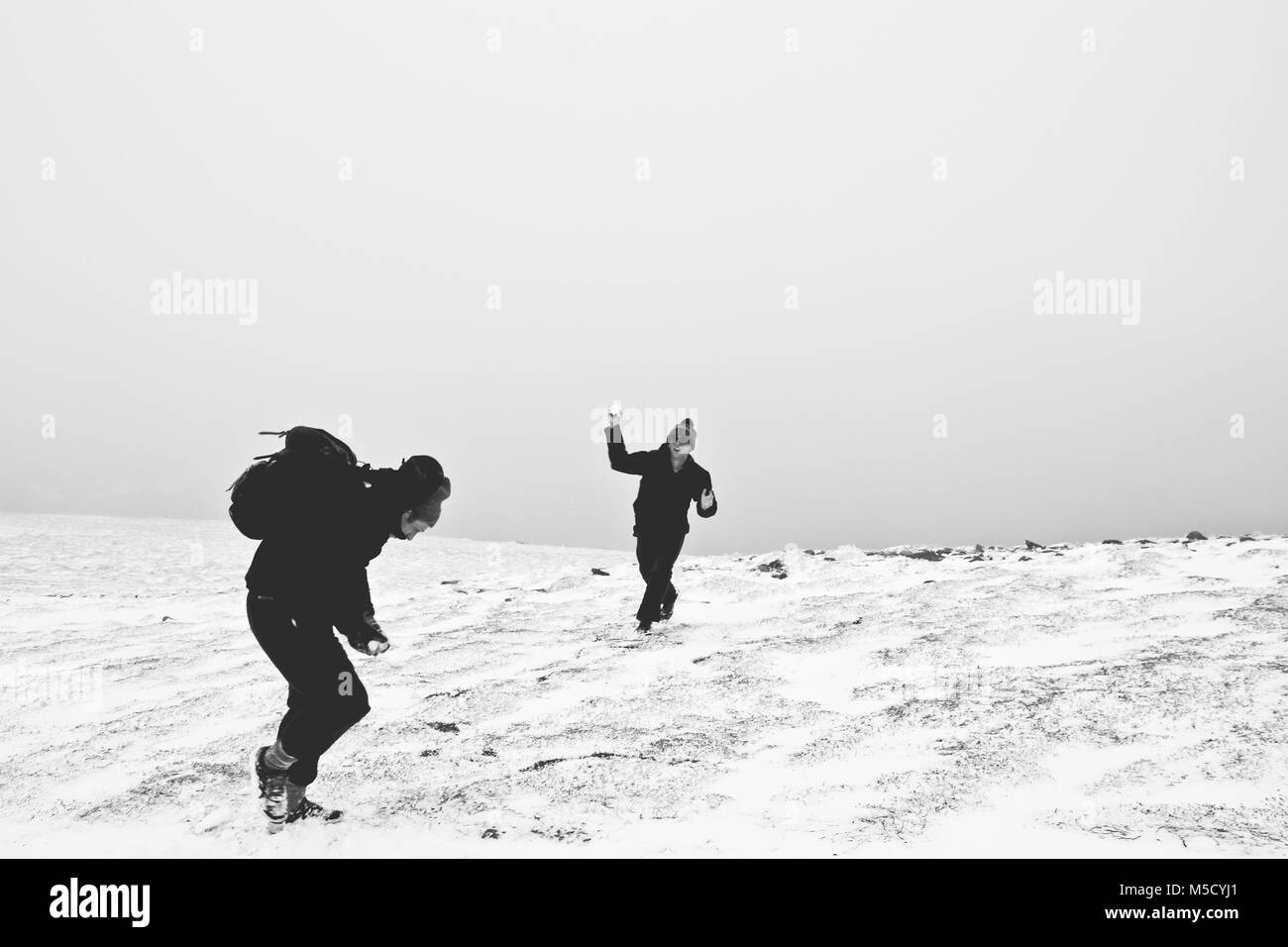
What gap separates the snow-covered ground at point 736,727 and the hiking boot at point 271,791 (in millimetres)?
131

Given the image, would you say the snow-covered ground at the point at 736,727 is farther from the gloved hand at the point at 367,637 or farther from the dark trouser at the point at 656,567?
the gloved hand at the point at 367,637

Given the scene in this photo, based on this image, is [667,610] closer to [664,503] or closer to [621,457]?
[664,503]

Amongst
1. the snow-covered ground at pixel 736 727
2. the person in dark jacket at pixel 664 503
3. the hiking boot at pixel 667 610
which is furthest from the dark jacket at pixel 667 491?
the snow-covered ground at pixel 736 727

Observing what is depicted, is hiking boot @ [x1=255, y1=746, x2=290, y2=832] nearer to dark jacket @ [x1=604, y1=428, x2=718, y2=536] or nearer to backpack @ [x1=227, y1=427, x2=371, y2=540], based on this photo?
backpack @ [x1=227, y1=427, x2=371, y2=540]

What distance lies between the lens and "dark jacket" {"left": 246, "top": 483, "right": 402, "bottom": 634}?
158 inches

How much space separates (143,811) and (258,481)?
2.01 meters

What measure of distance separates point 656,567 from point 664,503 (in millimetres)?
722

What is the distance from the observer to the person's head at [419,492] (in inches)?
169

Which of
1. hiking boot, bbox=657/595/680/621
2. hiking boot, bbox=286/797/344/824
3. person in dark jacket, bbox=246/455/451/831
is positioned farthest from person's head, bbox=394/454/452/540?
hiking boot, bbox=657/595/680/621

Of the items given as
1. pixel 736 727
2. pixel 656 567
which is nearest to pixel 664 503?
pixel 656 567
